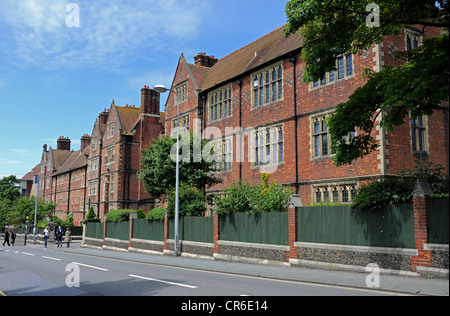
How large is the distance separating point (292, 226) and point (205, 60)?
25.9 m

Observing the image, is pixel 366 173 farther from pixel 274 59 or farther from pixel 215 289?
pixel 215 289

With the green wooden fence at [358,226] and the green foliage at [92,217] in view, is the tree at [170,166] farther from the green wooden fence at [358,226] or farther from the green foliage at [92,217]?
the green foliage at [92,217]

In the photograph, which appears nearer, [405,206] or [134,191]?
[405,206]

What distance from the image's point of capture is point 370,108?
12.8 metres

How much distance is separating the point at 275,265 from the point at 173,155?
447 inches

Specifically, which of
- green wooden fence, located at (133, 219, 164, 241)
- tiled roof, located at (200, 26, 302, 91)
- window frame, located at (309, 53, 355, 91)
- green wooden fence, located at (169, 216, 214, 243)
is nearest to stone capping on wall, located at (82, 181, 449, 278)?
green wooden fence, located at (169, 216, 214, 243)

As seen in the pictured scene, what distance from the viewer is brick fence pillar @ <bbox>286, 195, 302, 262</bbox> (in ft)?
53.3

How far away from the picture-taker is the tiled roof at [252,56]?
2631cm

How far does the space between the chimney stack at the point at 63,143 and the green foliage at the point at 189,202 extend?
69094mm

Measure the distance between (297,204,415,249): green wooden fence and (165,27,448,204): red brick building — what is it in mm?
5276

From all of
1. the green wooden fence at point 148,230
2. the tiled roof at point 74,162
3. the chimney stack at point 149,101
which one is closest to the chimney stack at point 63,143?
the tiled roof at point 74,162

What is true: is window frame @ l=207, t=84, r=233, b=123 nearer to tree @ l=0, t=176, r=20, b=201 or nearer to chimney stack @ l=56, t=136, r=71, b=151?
chimney stack @ l=56, t=136, r=71, b=151
